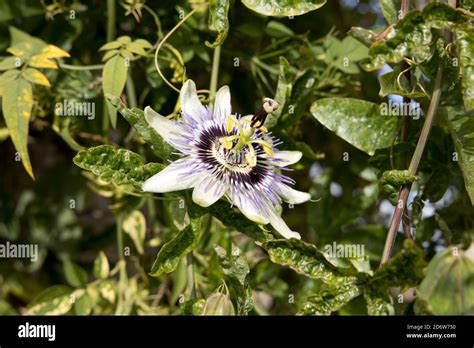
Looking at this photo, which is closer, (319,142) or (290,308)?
(290,308)

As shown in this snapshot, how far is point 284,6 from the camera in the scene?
1.05 meters

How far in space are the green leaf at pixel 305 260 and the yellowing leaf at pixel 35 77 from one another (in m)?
0.49

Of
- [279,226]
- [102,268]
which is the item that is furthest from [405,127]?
[102,268]

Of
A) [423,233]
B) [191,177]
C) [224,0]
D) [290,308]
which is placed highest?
[224,0]

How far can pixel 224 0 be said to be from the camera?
3.42 ft

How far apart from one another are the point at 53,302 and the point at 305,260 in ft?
1.96

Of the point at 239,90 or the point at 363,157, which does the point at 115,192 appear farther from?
the point at 363,157

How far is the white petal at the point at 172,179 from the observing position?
1.01 m

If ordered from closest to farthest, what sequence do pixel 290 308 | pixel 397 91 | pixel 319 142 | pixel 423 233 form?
pixel 397 91
pixel 423 233
pixel 290 308
pixel 319 142

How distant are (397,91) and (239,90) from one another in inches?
24.2

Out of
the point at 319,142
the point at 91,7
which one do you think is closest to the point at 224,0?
the point at 91,7
